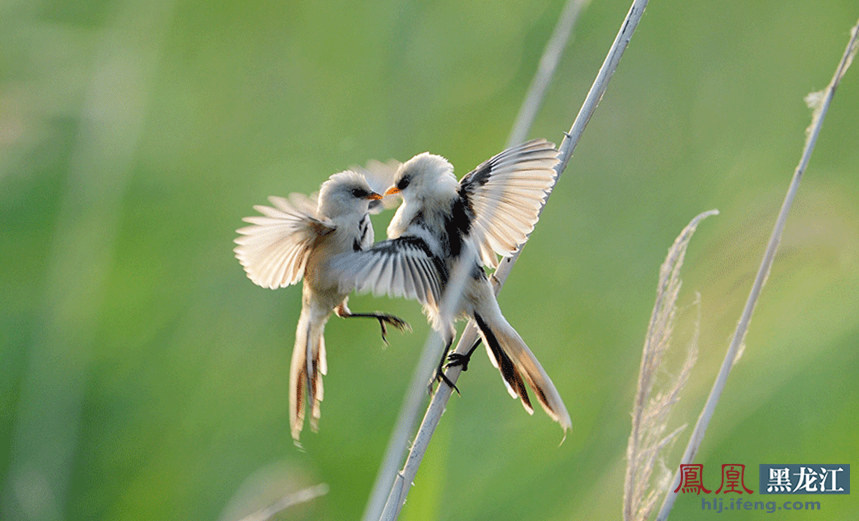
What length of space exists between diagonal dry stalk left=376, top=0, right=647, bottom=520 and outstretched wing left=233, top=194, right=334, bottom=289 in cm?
20

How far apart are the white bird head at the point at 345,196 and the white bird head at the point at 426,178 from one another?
0.16 ft

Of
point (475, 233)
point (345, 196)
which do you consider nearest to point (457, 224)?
point (475, 233)

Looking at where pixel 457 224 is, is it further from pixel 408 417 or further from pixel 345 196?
pixel 408 417

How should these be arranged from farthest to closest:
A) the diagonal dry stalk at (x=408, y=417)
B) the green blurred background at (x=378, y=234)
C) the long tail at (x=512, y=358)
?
the green blurred background at (x=378, y=234) → the long tail at (x=512, y=358) → the diagonal dry stalk at (x=408, y=417)

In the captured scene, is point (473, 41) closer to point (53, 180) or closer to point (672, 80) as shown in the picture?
point (672, 80)

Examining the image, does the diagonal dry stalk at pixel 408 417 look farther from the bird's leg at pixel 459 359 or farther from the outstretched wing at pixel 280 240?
the outstretched wing at pixel 280 240

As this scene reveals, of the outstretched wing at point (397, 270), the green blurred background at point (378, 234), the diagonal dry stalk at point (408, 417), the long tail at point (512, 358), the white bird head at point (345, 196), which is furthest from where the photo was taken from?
the green blurred background at point (378, 234)

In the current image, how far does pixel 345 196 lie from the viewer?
3.51 ft

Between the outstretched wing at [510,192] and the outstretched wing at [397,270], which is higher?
the outstretched wing at [510,192]

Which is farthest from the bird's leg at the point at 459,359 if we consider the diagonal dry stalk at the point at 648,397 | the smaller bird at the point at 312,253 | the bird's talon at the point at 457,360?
the diagonal dry stalk at the point at 648,397

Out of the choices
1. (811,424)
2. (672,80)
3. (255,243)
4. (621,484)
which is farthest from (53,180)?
(811,424)

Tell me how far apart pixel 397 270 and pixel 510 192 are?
0.20 metres

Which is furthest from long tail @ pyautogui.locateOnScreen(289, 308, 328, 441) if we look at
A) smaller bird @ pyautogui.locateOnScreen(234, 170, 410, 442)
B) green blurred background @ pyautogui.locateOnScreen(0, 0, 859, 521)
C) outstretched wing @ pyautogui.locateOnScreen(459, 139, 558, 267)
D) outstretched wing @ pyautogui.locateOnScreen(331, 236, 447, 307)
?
green blurred background @ pyautogui.locateOnScreen(0, 0, 859, 521)

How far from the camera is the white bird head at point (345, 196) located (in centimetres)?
106
